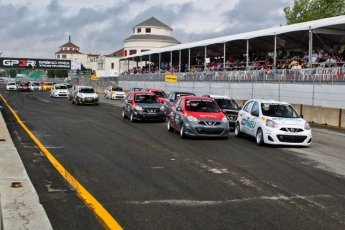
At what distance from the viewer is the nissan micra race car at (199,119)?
15.6 meters

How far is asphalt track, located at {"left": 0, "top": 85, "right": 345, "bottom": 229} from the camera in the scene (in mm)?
6523

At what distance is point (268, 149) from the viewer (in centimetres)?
1399

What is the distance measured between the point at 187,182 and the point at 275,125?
6.19 metres

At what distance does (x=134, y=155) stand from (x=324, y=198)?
5.52 m

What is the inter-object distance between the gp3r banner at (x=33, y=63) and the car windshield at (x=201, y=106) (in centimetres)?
8153

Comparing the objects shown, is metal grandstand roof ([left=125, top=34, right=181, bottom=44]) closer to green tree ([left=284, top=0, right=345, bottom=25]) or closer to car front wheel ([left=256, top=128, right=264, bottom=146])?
green tree ([left=284, top=0, right=345, bottom=25])

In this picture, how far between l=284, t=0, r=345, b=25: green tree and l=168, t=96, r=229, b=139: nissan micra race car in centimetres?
5969

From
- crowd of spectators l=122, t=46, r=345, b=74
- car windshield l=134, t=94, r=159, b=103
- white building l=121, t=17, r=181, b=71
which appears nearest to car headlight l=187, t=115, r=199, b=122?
car windshield l=134, t=94, r=159, b=103

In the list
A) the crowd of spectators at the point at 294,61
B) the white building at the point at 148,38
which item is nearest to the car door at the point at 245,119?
the crowd of spectators at the point at 294,61

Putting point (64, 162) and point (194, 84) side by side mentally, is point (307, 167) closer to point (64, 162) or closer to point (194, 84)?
point (64, 162)

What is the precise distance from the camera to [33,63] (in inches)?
3728

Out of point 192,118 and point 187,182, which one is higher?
point 192,118

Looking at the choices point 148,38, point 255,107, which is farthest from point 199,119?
point 148,38

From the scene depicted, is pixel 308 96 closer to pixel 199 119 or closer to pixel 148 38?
pixel 199 119
